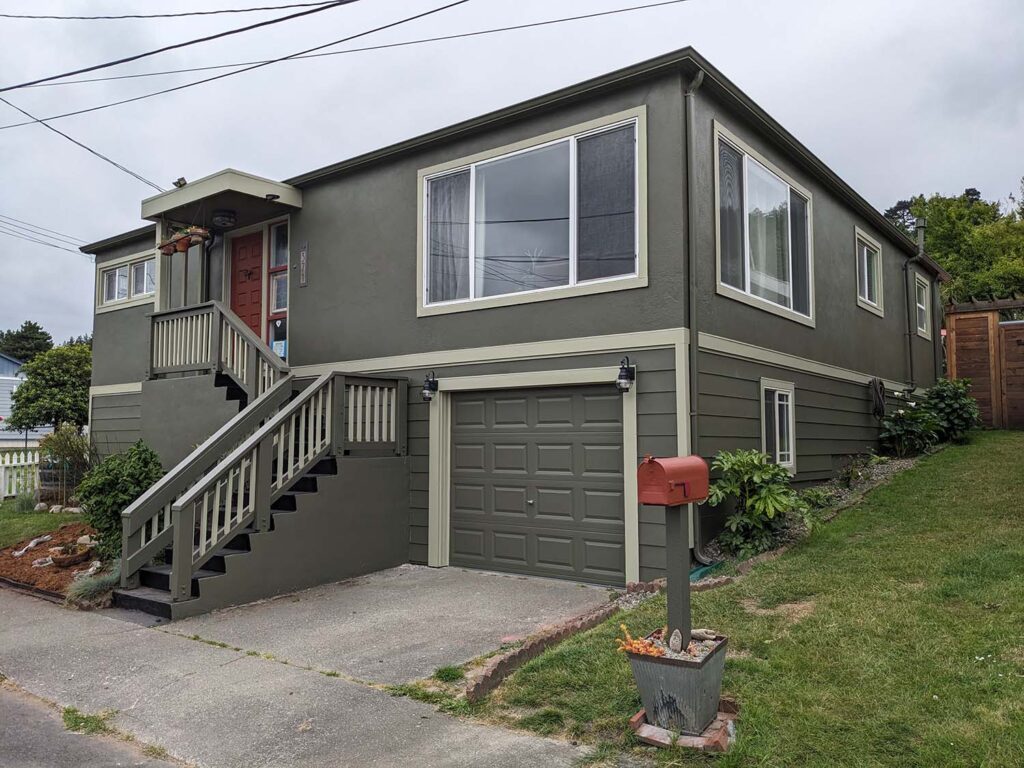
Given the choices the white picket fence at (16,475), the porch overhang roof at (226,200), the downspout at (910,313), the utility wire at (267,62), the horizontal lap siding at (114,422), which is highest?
the utility wire at (267,62)

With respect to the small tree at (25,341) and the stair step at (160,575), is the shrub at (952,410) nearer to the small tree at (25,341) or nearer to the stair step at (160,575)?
the stair step at (160,575)

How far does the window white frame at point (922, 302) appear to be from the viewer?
47.6 feet

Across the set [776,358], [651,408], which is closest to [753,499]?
[651,408]

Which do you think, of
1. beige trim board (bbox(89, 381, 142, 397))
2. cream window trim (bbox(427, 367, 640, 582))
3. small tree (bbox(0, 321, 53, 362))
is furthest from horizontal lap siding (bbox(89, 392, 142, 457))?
small tree (bbox(0, 321, 53, 362))

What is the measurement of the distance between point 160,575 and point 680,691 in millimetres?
5149

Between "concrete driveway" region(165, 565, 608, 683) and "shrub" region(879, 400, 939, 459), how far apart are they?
727cm

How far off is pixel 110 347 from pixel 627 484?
10636 millimetres

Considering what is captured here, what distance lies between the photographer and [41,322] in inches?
2370

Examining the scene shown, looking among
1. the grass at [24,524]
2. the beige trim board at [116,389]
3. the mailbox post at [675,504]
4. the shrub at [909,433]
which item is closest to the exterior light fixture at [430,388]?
the mailbox post at [675,504]

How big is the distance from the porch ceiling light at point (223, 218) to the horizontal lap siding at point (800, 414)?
6.91 metres

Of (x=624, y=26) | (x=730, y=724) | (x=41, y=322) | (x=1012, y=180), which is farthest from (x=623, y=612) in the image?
(x=41, y=322)

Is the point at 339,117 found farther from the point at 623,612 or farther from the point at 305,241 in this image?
the point at 623,612

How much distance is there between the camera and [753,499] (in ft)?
22.9

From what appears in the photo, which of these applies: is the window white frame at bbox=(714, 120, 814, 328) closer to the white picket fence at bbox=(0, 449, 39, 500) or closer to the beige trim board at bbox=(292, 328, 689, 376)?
the beige trim board at bbox=(292, 328, 689, 376)
